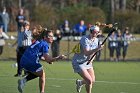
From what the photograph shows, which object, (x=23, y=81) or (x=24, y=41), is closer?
(x=23, y=81)

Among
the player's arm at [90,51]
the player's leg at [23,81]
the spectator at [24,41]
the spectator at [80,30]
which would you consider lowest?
the spectator at [80,30]

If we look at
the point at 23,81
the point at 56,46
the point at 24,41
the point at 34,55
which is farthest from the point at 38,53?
the point at 56,46

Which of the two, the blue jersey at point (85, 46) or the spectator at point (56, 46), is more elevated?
the blue jersey at point (85, 46)

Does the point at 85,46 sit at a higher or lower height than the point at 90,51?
higher

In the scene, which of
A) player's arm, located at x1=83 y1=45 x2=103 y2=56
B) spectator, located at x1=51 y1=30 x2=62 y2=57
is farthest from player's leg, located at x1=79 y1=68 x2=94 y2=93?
spectator, located at x1=51 y1=30 x2=62 y2=57

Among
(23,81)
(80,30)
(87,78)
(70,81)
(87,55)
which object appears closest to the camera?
(87,55)

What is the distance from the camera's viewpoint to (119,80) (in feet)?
69.6

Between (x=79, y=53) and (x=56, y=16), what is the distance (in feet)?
102

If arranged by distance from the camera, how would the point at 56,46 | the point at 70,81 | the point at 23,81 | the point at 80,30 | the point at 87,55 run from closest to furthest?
the point at 87,55
the point at 23,81
the point at 70,81
the point at 56,46
the point at 80,30

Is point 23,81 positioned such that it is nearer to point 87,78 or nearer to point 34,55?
point 34,55

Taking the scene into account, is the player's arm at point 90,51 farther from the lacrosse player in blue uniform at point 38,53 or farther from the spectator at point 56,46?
the spectator at point 56,46

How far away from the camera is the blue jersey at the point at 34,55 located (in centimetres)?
1509

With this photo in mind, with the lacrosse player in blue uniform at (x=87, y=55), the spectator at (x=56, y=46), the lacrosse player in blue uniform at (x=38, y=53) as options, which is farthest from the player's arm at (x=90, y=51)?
the spectator at (x=56, y=46)

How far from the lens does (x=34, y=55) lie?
49.8 ft
